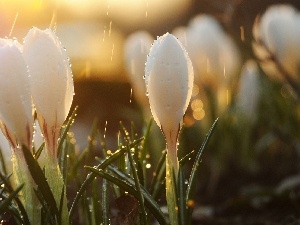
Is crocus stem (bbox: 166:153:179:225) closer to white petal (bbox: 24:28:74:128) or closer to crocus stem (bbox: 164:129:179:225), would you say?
crocus stem (bbox: 164:129:179:225)

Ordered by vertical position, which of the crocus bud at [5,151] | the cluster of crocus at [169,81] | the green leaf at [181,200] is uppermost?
the cluster of crocus at [169,81]

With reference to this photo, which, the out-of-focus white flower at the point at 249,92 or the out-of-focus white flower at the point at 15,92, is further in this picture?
the out-of-focus white flower at the point at 249,92

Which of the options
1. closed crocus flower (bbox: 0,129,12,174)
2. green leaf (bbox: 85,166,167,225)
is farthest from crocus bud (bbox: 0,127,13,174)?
green leaf (bbox: 85,166,167,225)

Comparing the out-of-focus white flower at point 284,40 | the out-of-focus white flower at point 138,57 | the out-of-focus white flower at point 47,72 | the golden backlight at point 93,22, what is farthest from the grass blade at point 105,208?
the golden backlight at point 93,22

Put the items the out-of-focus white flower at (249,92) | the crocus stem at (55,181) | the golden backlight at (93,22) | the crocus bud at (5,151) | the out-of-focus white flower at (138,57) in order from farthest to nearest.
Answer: the golden backlight at (93,22) → the out-of-focus white flower at (249,92) → the out-of-focus white flower at (138,57) → the crocus bud at (5,151) → the crocus stem at (55,181)

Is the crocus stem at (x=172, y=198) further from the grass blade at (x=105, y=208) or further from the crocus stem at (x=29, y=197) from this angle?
the crocus stem at (x=29, y=197)

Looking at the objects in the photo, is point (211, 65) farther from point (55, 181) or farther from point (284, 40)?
point (55, 181)

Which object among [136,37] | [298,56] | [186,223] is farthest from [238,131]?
[186,223]

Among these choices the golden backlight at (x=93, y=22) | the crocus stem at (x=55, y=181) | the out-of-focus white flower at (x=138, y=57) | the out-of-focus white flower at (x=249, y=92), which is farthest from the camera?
the golden backlight at (x=93, y=22)
